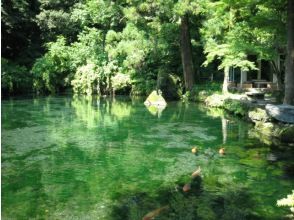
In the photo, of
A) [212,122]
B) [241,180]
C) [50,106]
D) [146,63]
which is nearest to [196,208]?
[241,180]

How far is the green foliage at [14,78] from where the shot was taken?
3391 centimetres

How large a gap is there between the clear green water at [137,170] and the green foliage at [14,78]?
15090 millimetres

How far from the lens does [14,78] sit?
34562 mm

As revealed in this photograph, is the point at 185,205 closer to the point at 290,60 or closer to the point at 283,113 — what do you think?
the point at 283,113

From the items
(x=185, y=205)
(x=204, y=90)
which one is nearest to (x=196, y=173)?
(x=185, y=205)

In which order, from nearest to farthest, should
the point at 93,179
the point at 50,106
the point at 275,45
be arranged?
1. the point at 93,179
2. the point at 275,45
3. the point at 50,106

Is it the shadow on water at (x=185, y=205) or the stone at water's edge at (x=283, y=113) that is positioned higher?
the stone at water's edge at (x=283, y=113)

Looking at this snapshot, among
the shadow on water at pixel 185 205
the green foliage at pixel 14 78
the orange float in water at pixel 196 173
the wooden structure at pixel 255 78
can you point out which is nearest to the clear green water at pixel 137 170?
the shadow on water at pixel 185 205

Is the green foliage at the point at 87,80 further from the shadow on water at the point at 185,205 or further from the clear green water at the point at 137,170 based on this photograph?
the shadow on water at the point at 185,205

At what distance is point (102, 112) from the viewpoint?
2280 cm

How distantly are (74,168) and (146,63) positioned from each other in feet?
70.6

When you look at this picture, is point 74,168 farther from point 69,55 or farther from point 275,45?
point 69,55

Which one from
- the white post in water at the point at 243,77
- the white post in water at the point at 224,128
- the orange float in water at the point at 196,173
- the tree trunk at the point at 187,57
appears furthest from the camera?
the white post in water at the point at 243,77

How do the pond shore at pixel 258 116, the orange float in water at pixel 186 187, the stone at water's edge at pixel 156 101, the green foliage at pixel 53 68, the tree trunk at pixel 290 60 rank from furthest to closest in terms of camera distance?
1. the green foliage at pixel 53 68
2. the stone at water's edge at pixel 156 101
3. the tree trunk at pixel 290 60
4. the pond shore at pixel 258 116
5. the orange float in water at pixel 186 187
